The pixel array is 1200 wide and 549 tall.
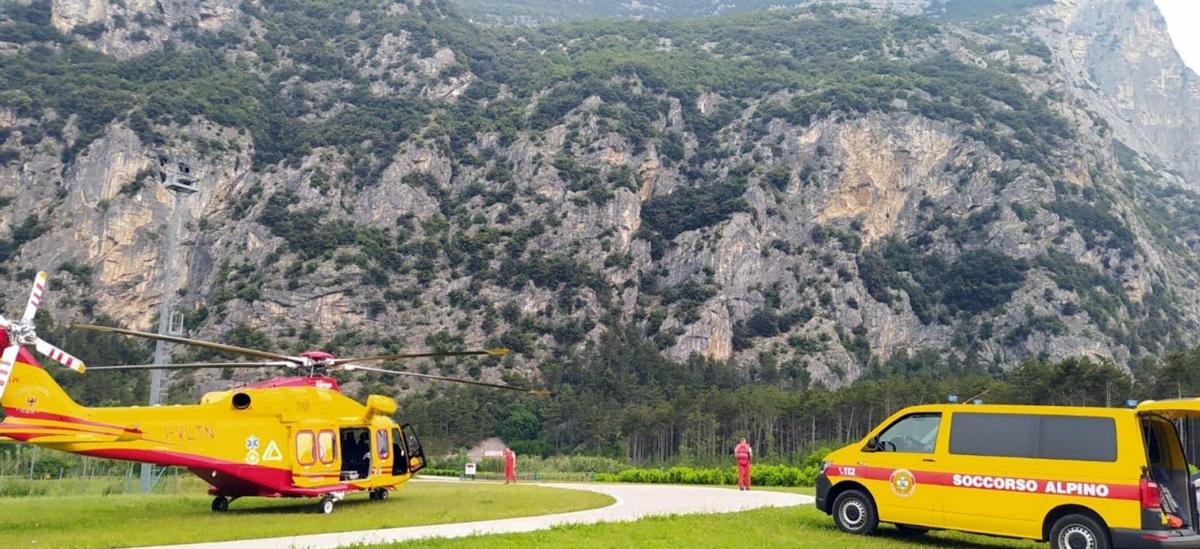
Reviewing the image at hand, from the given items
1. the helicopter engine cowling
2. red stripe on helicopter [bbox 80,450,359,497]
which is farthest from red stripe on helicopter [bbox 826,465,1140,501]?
red stripe on helicopter [bbox 80,450,359,497]

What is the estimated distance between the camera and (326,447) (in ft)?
60.0

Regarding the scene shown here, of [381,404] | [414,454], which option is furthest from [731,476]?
[381,404]

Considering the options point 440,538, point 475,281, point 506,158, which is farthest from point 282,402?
point 506,158

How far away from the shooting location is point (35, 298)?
15305 mm

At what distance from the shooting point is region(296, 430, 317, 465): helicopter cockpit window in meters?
17.7

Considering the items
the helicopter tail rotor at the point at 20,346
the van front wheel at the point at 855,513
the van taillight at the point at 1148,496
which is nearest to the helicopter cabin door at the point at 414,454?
the helicopter tail rotor at the point at 20,346

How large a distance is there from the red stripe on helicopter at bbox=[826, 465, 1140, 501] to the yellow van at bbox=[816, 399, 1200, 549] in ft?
0.04

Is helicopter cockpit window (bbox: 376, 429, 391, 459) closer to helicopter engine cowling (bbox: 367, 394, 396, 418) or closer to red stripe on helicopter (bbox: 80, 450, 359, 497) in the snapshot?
helicopter engine cowling (bbox: 367, 394, 396, 418)

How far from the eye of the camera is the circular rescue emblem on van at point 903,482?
12461mm

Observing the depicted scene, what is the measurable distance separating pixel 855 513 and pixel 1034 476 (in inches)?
107

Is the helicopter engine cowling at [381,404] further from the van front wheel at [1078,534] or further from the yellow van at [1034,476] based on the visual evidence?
the van front wheel at [1078,534]

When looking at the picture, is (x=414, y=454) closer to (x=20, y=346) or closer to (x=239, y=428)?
(x=239, y=428)

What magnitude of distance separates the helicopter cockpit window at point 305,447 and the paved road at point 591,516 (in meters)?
4.93

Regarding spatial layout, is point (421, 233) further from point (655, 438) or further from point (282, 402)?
point (282, 402)
